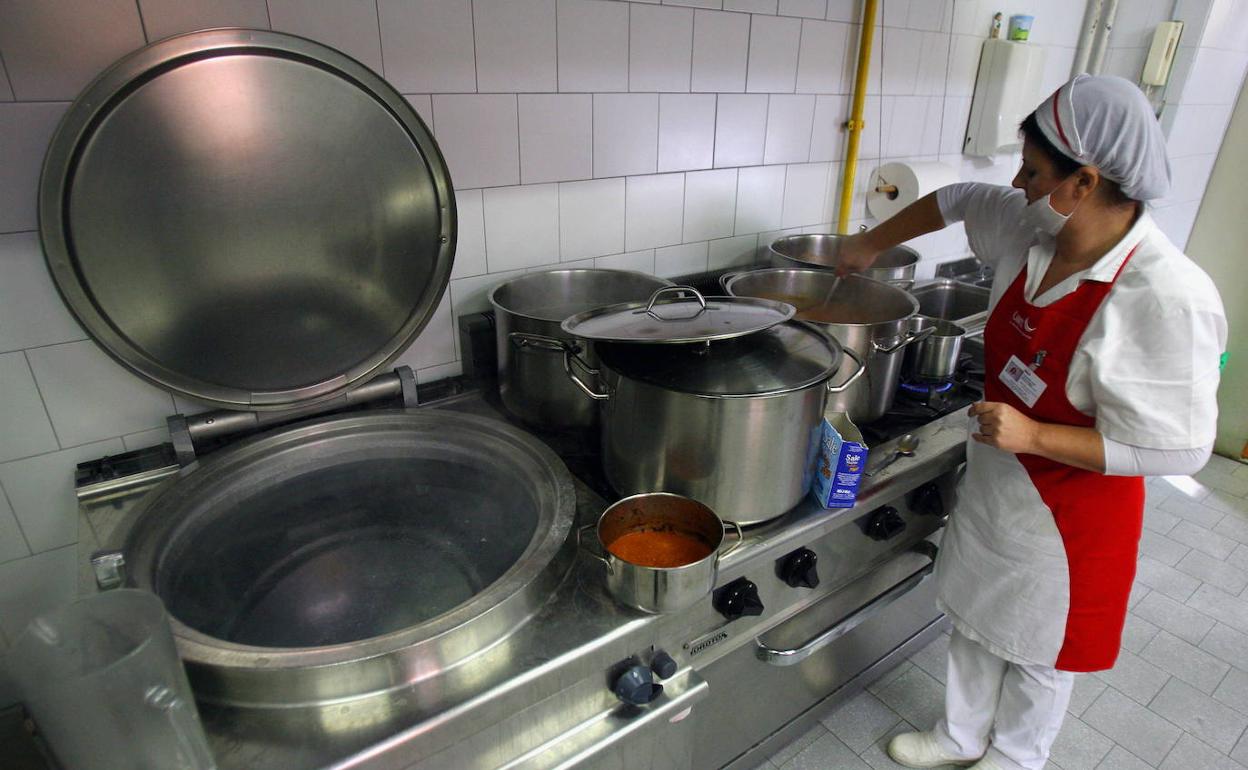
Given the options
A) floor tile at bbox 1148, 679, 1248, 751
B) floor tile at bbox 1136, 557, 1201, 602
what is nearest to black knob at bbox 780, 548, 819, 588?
floor tile at bbox 1148, 679, 1248, 751

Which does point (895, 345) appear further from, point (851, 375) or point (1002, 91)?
point (1002, 91)

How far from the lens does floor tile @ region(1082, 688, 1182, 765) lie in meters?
1.54

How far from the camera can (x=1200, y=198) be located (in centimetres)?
283

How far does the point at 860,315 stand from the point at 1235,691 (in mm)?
1362

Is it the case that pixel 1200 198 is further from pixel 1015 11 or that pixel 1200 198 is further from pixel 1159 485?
pixel 1015 11

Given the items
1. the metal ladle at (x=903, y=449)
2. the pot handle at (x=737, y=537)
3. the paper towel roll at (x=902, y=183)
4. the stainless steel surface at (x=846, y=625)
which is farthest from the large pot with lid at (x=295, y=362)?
the paper towel roll at (x=902, y=183)

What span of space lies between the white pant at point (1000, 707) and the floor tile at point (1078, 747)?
0.21m

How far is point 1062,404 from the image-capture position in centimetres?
105

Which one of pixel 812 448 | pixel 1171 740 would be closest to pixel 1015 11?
pixel 812 448

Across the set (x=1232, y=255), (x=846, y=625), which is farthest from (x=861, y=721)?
(x=1232, y=255)

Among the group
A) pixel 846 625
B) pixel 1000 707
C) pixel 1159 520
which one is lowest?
pixel 1159 520

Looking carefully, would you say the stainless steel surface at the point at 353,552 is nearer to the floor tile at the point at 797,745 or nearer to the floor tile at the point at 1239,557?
the floor tile at the point at 797,745

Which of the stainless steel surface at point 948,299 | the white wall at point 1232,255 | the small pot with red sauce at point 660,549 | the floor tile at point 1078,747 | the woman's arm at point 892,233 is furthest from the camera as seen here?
the white wall at point 1232,255

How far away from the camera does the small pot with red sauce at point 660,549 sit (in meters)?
0.82
